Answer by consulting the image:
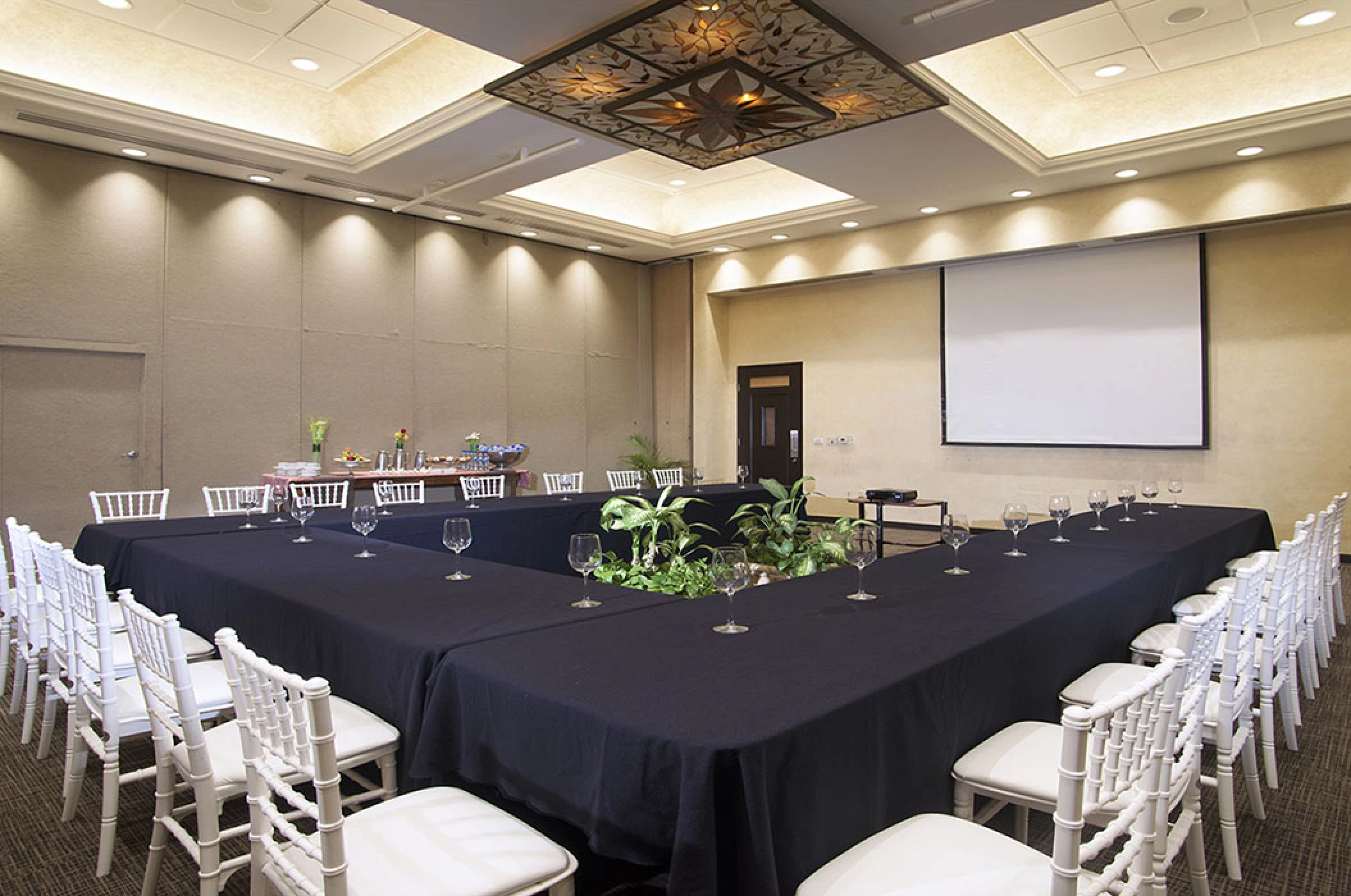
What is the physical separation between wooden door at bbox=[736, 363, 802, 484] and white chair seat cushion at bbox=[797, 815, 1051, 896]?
9226mm

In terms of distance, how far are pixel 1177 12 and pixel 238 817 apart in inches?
277

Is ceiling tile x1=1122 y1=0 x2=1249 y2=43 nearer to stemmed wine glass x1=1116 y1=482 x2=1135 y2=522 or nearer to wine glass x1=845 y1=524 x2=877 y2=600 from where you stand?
stemmed wine glass x1=1116 y1=482 x2=1135 y2=522

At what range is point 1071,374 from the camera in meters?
8.41

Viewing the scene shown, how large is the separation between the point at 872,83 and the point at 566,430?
20.5 ft

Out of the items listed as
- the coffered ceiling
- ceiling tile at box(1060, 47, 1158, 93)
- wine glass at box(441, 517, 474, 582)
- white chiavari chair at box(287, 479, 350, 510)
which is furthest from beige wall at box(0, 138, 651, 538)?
ceiling tile at box(1060, 47, 1158, 93)

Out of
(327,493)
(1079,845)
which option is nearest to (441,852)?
(1079,845)

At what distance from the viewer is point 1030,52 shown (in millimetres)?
6344

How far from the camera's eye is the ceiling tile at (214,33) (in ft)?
18.9

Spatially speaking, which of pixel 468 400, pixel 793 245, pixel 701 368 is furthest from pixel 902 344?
pixel 468 400

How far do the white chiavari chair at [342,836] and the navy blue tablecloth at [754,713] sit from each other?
100 mm

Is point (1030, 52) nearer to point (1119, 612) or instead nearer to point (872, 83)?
point (872, 83)

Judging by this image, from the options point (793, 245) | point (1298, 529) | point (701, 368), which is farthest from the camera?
point (701, 368)

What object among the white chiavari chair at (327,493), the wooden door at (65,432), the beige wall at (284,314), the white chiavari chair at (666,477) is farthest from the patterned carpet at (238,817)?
the white chiavari chair at (666,477)

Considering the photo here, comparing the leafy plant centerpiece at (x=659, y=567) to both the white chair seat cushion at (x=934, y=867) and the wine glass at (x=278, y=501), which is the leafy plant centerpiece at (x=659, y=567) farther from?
the white chair seat cushion at (x=934, y=867)
